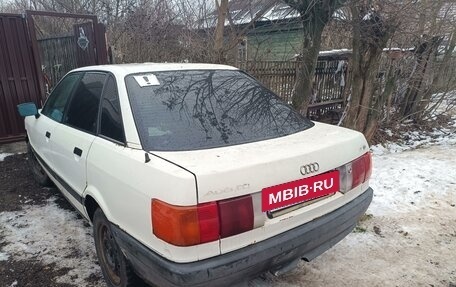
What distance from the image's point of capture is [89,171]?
→ 2500 mm

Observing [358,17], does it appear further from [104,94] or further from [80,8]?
[80,8]

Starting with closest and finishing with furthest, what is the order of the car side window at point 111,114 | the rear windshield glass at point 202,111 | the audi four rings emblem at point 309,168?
1. the audi four rings emblem at point 309,168
2. the rear windshield glass at point 202,111
3. the car side window at point 111,114

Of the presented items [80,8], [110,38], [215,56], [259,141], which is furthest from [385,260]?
[80,8]

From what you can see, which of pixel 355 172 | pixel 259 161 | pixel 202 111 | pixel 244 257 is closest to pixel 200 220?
pixel 244 257

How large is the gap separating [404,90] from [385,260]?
6.64 metres

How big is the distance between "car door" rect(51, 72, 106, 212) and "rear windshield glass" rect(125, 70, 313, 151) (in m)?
0.48

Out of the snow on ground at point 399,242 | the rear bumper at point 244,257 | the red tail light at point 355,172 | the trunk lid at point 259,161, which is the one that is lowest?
the snow on ground at point 399,242

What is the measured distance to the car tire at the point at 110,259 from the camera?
2217 mm

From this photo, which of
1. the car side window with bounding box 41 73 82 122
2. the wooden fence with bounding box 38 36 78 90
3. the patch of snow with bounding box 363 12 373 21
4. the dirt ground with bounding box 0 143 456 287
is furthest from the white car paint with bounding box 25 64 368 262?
the wooden fence with bounding box 38 36 78 90

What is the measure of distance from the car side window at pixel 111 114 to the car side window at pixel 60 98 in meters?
0.86

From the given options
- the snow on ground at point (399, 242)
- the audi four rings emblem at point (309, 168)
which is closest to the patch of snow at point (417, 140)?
the snow on ground at point (399, 242)

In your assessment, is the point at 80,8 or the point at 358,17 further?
the point at 80,8

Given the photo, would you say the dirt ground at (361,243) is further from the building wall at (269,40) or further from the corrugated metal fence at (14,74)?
the building wall at (269,40)

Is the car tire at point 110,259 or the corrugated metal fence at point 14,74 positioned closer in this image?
the car tire at point 110,259
